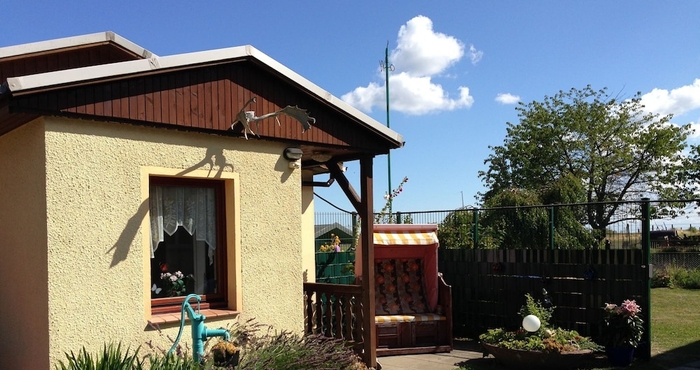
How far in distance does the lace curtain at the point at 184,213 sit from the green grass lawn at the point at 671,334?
415 cm

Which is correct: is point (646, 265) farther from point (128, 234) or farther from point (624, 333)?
point (128, 234)

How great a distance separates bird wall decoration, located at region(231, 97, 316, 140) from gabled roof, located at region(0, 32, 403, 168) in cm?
14

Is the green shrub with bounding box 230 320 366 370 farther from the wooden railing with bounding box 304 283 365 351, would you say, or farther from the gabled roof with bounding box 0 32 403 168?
the gabled roof with bounding box 0 32 403 168

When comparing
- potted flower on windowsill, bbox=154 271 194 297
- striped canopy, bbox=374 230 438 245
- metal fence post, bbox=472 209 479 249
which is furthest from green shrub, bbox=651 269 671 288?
potted flower on windowsill, bbox=154 271 194 297

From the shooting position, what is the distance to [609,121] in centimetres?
2727

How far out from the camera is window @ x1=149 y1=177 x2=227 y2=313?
6.14 m

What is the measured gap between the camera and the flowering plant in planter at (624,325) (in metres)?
8.24

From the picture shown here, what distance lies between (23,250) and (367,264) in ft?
13.3

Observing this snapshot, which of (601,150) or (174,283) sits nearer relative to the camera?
(174,283)

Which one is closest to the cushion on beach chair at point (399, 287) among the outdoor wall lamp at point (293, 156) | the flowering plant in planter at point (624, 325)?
the flowering plant in planter at point (624, 325)

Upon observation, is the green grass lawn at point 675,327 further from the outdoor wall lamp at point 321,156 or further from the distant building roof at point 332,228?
the distant building roof at point 332,228

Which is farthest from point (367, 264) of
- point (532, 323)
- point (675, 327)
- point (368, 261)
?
point (675, 327)

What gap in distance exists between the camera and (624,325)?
327 inches

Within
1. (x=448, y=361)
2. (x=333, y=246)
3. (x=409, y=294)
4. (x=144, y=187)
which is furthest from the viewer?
(x=333, y=246)
